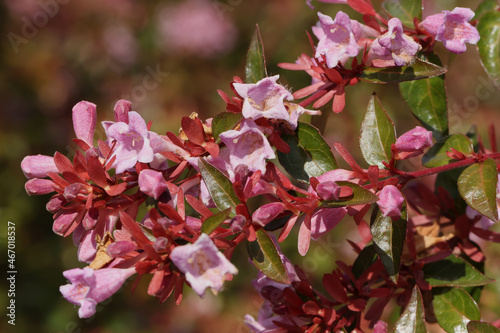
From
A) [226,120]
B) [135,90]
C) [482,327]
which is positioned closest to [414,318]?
[482,327]

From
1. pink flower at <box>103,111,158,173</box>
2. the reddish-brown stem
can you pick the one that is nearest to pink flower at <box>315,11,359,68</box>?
the reddish-brown stem

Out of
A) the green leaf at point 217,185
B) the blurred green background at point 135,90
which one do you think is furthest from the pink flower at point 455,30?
the blurred green background at point 135,90

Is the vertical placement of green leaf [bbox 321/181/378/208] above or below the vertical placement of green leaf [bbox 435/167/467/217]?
above

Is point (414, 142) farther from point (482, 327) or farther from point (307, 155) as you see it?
point (482, 327)

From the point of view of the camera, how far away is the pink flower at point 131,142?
0.76 meters

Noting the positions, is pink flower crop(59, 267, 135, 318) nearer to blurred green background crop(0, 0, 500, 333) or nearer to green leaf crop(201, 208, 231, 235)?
green leaf crop(201, 208, 231, 235)

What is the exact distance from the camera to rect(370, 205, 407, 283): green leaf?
800mm

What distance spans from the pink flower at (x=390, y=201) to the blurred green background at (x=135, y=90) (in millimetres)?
1991

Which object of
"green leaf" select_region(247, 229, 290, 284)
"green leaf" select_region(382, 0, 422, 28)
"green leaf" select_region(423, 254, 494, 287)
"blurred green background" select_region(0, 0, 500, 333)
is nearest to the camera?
"green leaf" select_region(247, 229, 290, 284)

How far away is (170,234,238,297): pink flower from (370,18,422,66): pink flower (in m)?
0.45

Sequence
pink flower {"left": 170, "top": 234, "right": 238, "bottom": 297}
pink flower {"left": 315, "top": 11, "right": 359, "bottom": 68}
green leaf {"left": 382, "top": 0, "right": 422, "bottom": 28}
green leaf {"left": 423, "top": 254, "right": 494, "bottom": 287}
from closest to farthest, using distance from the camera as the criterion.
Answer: pink flower {"left": 170, "top": 234, "right": 238, "bottom": 297}, pink flower {"left": 315, "top": 11, "right": 359, "bottom": 68}, green leaf {"left": 423, "top": 254, "right": 494, "bottom": 287}, green leaf {"left": 382, "top": 0, "right": 422, "bottom": 28}

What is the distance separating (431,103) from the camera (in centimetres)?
111

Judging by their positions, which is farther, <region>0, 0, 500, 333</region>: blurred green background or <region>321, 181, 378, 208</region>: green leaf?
<region>0, 0, 500, 333</region>: blurred green background

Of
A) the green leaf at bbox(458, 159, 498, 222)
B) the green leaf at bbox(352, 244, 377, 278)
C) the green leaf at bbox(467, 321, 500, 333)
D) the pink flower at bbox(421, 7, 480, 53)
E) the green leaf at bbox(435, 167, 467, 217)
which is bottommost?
the green leaf at bbox(435, 167, 467, 217)
